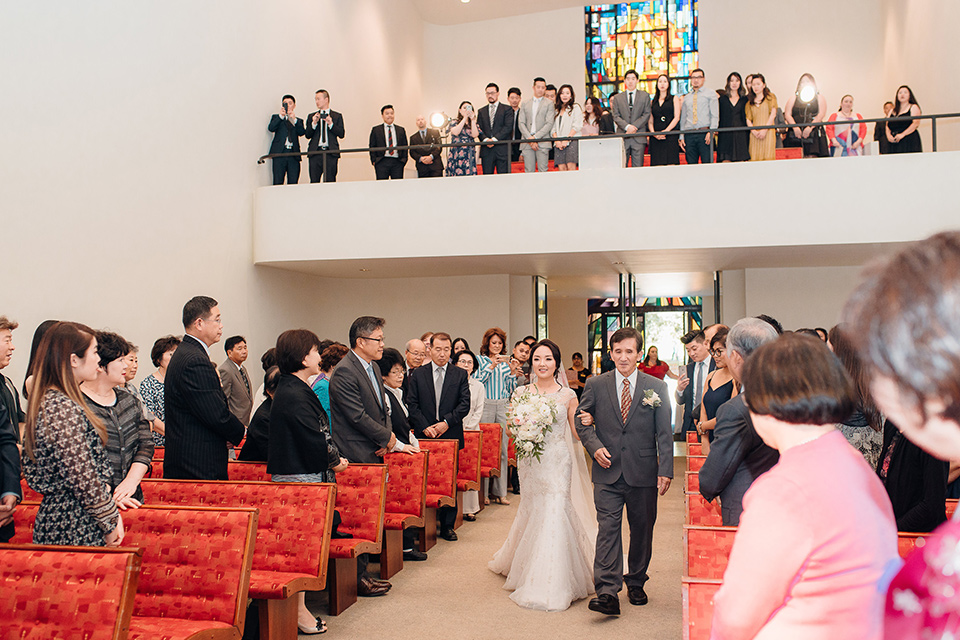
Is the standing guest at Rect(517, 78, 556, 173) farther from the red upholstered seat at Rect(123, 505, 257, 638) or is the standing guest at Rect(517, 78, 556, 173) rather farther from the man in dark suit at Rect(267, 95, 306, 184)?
the red upholstered seat at Rect(123, 505, 257, 638)

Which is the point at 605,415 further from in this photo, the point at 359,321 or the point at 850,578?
the point at 850,578

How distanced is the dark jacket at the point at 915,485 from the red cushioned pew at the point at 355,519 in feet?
9.89

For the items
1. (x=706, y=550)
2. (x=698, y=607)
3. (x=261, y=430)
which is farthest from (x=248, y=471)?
(x=698, y=607)

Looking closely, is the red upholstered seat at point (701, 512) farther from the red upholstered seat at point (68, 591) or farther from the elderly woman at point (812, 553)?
the elderly woman at point (812, 553)

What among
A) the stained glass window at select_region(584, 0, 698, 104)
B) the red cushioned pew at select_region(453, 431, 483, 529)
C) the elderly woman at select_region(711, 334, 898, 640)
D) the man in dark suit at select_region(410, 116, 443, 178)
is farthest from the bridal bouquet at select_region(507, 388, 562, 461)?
the stained glass window at select_region(584, 0, 698, 104)

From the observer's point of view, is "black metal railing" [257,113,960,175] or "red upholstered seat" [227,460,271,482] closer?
"red upholstered seat" [227,460,271,482]

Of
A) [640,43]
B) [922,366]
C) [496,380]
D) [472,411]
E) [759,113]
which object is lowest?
[472,411]

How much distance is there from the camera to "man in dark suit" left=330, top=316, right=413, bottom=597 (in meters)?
5.50

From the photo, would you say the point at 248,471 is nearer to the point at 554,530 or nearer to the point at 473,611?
the point at 473,611

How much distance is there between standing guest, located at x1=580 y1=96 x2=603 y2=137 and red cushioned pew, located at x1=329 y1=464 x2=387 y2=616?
6.97m

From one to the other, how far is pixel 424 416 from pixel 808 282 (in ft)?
24.8

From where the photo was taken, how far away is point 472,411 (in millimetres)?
8297

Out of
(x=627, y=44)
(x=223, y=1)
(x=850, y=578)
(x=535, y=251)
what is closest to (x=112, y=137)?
(x=223, y=1)

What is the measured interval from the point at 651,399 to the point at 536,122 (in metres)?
7.02
